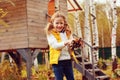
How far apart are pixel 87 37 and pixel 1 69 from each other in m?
6.99

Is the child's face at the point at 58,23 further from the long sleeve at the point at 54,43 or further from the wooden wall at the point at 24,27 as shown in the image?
the wooden wall at the point at 24,27

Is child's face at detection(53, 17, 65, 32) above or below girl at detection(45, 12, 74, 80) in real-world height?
Answer: above

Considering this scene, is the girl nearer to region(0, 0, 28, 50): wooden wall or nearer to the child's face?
the child's face

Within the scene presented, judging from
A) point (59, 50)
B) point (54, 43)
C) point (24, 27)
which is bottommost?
point (24, 27)

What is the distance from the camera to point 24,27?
12961mm

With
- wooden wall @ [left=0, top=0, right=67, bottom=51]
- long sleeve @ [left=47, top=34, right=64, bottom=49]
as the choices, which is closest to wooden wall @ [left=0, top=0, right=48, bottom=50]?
wooden wall @ [left=0, top=0, right=67, bottom=51]

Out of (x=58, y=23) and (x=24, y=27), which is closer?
(x=58, y=23)

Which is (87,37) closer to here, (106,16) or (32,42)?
(32,42)

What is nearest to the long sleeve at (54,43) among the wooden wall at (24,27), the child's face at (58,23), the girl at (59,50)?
the girl at (59,50)

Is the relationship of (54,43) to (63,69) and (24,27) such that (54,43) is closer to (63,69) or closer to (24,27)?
(63,69)

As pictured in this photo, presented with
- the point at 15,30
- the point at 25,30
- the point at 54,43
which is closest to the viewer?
the point at 54,43

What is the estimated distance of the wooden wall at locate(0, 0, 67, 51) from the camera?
42.5 ft

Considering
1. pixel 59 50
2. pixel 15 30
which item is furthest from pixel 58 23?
pixel 15 30

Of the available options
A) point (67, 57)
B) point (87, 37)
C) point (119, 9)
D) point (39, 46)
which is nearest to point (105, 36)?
point (119, 9)
